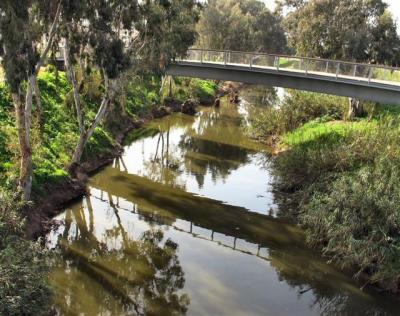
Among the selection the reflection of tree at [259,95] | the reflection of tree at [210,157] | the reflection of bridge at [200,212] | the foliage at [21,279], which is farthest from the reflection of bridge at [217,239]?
the reflection of tree at [259,95]

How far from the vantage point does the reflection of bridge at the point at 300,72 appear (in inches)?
1016

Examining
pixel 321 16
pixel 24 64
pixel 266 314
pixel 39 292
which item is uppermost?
pixel 321 16

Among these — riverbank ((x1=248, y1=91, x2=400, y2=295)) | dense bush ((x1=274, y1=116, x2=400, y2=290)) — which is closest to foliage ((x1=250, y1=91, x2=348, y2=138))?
riverbank ((x1=248, y1=91, x2=400, y2=295))

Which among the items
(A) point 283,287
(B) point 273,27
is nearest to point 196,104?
(A) point 283,287

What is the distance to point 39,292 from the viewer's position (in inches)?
452

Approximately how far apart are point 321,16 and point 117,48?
20115mm

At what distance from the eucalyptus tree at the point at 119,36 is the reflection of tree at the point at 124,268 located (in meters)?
5.72

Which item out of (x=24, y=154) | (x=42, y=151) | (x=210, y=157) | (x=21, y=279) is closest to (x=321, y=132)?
(x=210, y=157)

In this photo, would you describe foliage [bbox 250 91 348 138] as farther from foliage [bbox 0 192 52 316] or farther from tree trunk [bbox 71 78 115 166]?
foliage [bbox 0 192 52 316]

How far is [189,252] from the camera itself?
18.5 m

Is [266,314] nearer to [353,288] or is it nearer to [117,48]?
[353,288]

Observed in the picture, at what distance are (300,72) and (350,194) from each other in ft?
40.1

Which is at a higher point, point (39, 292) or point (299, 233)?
point (39, 292)

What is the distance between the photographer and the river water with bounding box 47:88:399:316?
15.2 meters
